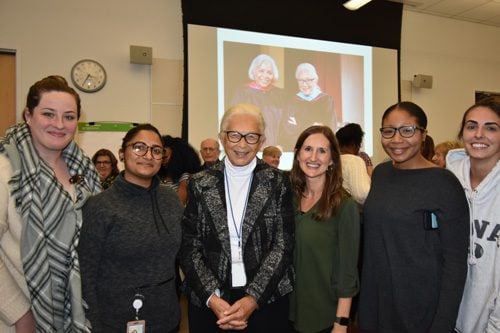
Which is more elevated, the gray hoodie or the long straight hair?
the long straight hair

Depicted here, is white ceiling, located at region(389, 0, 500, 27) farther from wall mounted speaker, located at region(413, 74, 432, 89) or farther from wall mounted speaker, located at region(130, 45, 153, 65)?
wall mounted speaker, located at region(130, 45, 153, 65)

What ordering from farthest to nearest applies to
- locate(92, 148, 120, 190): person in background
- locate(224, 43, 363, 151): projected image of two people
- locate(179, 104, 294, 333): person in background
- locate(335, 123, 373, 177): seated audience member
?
locate(224, 43, 363, 151): projected image of two people → locate(92, 148, 120, 190): person in background → locate(335, 123, 373, 177): seated audience member → locate(179, 104, 294, 333): person in background

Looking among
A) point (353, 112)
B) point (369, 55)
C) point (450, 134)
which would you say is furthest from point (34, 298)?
point (450, 134)

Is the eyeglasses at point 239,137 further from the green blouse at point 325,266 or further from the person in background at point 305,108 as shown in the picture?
the person in background at point 305,108

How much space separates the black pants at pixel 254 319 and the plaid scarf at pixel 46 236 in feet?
1.58

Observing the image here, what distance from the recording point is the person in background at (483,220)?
1.63 metres

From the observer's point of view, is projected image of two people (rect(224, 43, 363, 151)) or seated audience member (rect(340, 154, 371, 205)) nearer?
seated audience member (rect(340, 154, 371, 205))

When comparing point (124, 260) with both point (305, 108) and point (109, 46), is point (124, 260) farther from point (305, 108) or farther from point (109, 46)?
point (305, 108)

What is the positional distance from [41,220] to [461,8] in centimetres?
766

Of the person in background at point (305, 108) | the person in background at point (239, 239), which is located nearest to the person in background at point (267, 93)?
the person in background at point (305, 108)

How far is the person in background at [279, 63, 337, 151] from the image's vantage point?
5.81 meters

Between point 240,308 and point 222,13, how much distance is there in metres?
4.62

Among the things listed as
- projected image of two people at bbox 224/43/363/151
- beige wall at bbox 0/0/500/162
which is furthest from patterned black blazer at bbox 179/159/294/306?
projected image of two people at bbox 224/43/363/151

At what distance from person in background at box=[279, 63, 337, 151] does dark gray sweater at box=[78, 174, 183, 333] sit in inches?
165
